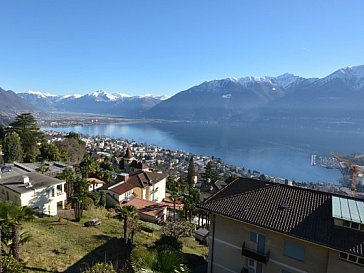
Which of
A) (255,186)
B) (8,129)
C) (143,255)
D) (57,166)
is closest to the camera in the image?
(143,255)

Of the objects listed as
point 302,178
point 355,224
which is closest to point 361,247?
point 355,224

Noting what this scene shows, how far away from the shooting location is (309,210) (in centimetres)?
1225

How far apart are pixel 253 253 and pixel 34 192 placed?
17548 millimetres

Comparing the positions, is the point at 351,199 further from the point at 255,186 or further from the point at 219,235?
the point at 219,235

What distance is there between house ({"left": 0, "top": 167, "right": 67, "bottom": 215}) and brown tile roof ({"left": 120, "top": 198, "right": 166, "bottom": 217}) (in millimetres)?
9670

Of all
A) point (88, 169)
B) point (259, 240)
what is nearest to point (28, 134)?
point (88, 169)

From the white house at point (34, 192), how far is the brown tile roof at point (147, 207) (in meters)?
9.67

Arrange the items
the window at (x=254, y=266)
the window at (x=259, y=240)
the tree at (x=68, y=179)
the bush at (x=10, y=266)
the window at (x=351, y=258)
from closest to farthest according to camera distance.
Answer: the window at (x=351, y=258) → the bush at (x=10, y=266) → the window at (x=259, y=240) → the window at (x=254, y=266) → the tree at (x=68, y=179)

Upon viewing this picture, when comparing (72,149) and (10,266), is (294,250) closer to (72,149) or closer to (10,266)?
(10,266)

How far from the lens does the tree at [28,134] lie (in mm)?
46141

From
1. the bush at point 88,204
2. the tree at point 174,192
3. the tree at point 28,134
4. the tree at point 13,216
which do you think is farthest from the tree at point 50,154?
the tree at point 13,216

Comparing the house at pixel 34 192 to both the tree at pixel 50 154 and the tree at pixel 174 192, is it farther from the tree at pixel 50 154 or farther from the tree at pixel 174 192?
the tree at pixel 50 154

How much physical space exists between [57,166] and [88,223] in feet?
57.8

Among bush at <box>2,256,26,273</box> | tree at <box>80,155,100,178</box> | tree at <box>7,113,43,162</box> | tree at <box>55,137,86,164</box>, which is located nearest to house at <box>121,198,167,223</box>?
tree at <box>80,155,100,178</box>
